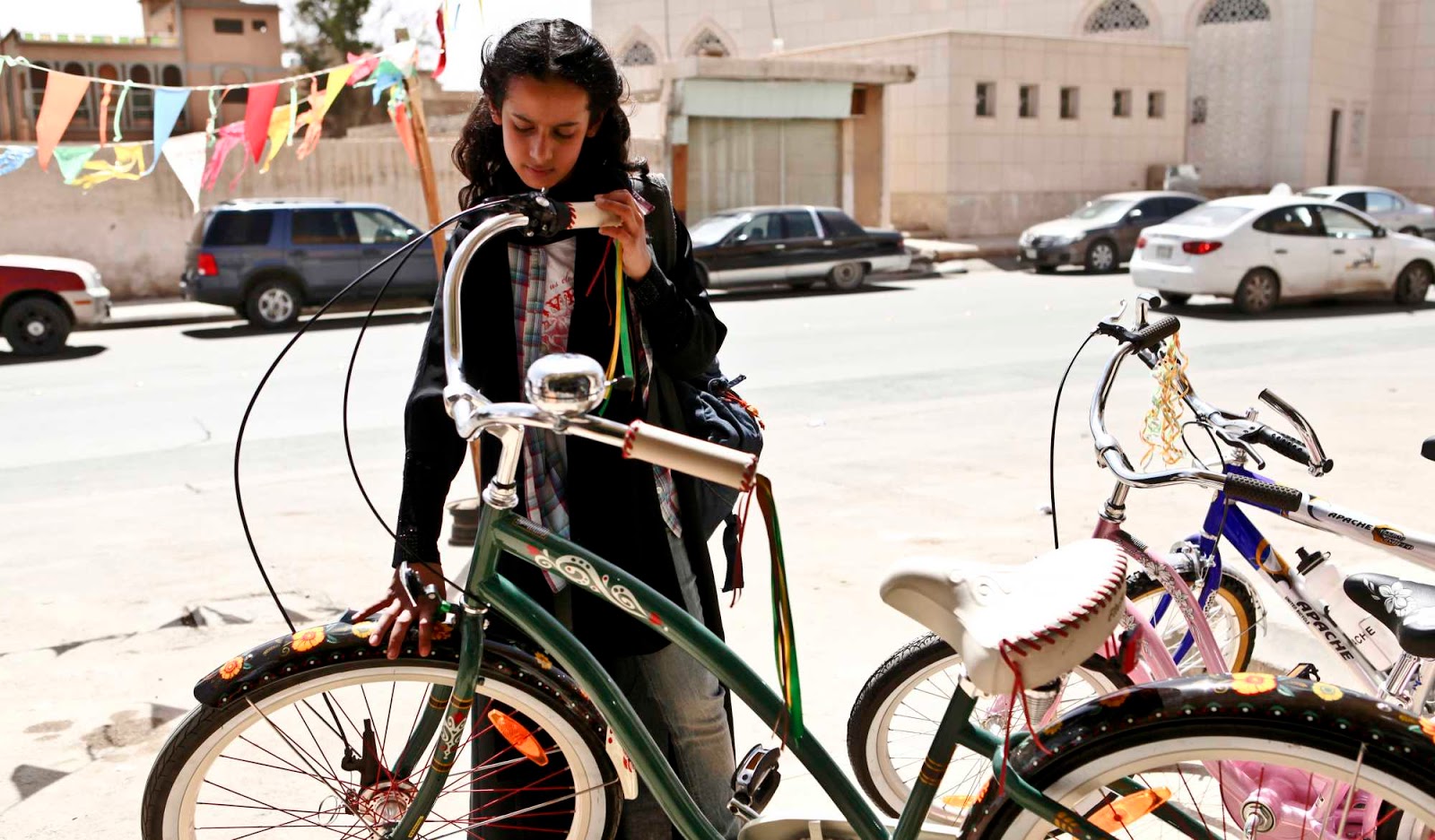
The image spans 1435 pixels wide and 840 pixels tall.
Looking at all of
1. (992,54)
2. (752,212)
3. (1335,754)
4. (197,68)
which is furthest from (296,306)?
(197,68)

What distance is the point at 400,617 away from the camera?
2072 millimetres

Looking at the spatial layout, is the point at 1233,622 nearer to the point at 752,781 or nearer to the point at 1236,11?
the point at 752,781

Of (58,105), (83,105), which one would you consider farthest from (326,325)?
(83,105)

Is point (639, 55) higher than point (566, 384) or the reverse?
higher

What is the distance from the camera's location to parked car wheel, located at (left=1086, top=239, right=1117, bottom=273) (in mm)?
20281

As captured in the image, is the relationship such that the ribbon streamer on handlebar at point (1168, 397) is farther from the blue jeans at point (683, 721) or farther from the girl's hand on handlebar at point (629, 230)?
the girl's hand on handlebar at point (629, 230)

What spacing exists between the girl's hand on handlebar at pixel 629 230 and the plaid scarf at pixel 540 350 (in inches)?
3.2

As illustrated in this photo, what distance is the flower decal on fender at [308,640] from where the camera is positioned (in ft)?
6.81

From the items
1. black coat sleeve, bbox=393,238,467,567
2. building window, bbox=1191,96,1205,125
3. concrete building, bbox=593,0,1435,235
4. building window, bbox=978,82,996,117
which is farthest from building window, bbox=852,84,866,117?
black coat sleeve, bbox=393,238,467,567

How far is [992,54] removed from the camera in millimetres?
26797

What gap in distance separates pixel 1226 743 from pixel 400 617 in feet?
4.14

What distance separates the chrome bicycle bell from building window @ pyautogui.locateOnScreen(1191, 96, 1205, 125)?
34001 mm

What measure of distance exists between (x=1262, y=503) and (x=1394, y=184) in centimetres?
3786

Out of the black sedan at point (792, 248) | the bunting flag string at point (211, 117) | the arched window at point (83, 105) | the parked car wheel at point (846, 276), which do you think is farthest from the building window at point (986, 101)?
the bunting flag string at point (211, 117)
